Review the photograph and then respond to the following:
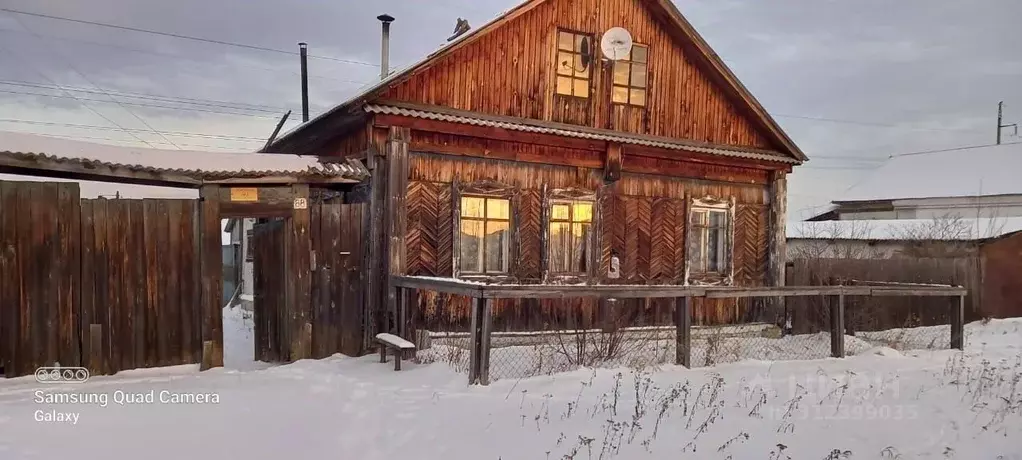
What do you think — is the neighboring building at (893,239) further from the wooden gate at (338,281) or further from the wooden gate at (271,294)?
the wooden gate at (271,294)

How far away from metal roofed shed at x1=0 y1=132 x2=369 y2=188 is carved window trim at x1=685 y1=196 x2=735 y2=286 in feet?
19.7

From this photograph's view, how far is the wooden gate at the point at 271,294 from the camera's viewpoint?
8844mm

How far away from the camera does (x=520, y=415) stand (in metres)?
5.95

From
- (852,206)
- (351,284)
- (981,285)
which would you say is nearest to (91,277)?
(351,284)

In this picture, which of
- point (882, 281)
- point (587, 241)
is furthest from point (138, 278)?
point (882, 281)

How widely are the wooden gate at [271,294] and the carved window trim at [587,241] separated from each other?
153 inches

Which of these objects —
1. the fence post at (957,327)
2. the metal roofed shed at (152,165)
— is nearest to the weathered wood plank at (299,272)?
the metal roofed shed at (152,165)

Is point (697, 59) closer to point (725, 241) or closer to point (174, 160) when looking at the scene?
point (725, 241)

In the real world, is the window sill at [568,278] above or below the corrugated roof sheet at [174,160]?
below

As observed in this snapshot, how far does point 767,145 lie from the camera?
13.3 metres

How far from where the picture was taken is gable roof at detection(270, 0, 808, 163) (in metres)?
9.44

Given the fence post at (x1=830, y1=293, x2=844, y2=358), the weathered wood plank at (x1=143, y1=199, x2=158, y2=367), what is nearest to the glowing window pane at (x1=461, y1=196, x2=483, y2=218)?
the weathered wood plank at (x1=143, y1=199, x2=158, y2=367)

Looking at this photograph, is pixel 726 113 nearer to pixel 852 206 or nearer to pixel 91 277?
pixel 91 277

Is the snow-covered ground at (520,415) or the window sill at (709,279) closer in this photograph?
the snow-covered ground at (520,415)
